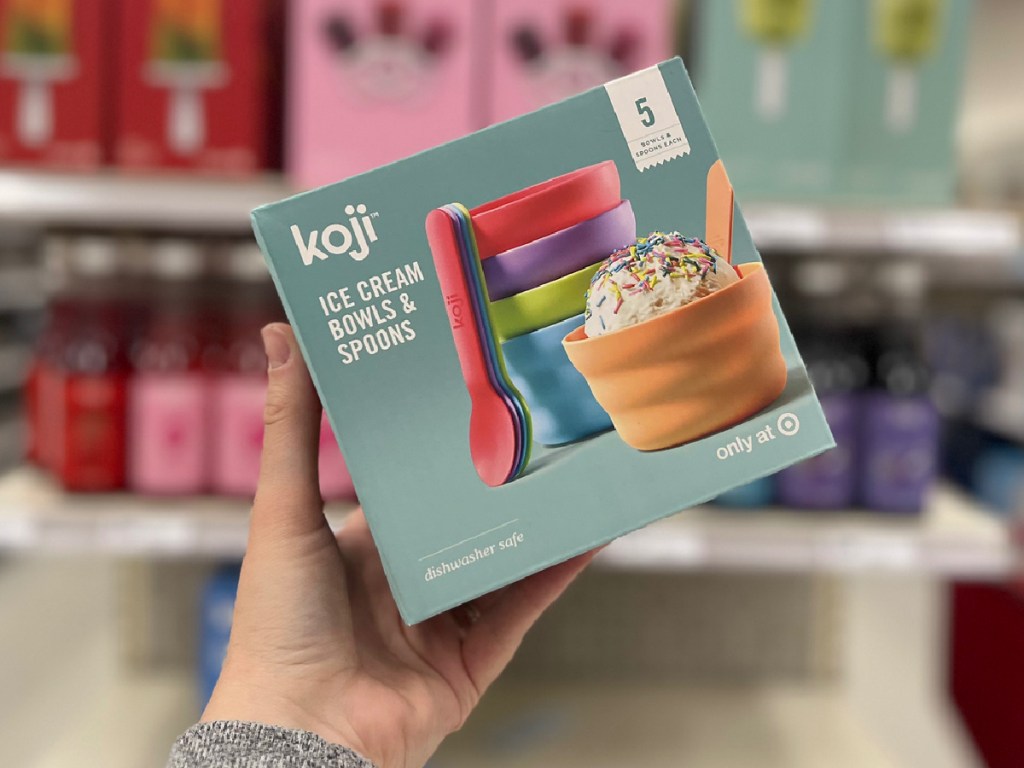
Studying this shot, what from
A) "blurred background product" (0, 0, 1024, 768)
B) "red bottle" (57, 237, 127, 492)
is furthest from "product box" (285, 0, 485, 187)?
"red bottle" (57, 237, 127, 492)

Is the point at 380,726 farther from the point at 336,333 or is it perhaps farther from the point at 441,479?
the point at 336,333

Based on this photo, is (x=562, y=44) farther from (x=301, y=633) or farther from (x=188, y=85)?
(x=301, y=633)

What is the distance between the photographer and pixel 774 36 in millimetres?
1416

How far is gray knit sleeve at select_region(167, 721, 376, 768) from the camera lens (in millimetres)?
729

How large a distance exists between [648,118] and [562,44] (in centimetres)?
71

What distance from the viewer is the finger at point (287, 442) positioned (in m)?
0.81

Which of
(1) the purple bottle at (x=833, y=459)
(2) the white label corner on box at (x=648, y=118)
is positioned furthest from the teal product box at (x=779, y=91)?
(2) the white label corner on box at (x=648, y=118)

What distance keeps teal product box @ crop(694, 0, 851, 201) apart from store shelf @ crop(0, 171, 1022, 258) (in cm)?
7

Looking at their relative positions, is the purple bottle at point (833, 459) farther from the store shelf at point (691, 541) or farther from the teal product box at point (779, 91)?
the teal product box at point (779, 91)

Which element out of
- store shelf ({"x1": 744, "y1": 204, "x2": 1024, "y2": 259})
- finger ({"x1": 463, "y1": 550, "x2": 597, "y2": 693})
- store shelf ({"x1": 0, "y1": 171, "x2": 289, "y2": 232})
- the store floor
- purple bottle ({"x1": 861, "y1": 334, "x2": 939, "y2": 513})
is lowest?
the store floor

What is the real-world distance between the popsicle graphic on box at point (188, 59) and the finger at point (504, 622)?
0.93 m

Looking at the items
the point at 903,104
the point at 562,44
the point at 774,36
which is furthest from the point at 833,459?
the point at 562,44

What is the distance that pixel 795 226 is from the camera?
1355 millimetres

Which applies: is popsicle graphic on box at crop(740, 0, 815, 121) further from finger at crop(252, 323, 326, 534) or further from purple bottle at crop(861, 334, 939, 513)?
finger at crop(252, 323, 326, 534)
